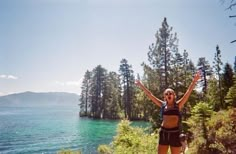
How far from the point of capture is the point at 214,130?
15.6 meters

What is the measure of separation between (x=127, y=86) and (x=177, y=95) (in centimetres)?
4130

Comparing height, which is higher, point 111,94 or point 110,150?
point 111,94

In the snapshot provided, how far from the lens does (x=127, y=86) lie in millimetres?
73750

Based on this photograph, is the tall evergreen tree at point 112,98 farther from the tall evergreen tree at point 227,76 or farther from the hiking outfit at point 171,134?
the hiking outfit at point 171,134

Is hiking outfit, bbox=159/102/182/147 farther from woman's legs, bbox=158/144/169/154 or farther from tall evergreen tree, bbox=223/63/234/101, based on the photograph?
tall evergreen tree, bbox=223/63/234/101

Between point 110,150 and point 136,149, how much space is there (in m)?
6.48

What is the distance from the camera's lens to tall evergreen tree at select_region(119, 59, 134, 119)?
7110 centimetres

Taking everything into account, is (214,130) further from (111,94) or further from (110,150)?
(111,94)

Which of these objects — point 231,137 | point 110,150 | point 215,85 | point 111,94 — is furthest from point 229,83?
point 111,94

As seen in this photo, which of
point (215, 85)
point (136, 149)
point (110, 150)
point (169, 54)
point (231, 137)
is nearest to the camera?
point (231, 137)

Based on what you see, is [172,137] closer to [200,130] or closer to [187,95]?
[187,95]

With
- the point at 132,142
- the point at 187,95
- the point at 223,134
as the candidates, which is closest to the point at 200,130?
the point at 223,134

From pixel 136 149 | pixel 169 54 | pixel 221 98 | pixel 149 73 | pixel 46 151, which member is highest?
pixel 169 54

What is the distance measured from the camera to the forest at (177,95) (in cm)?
1534
